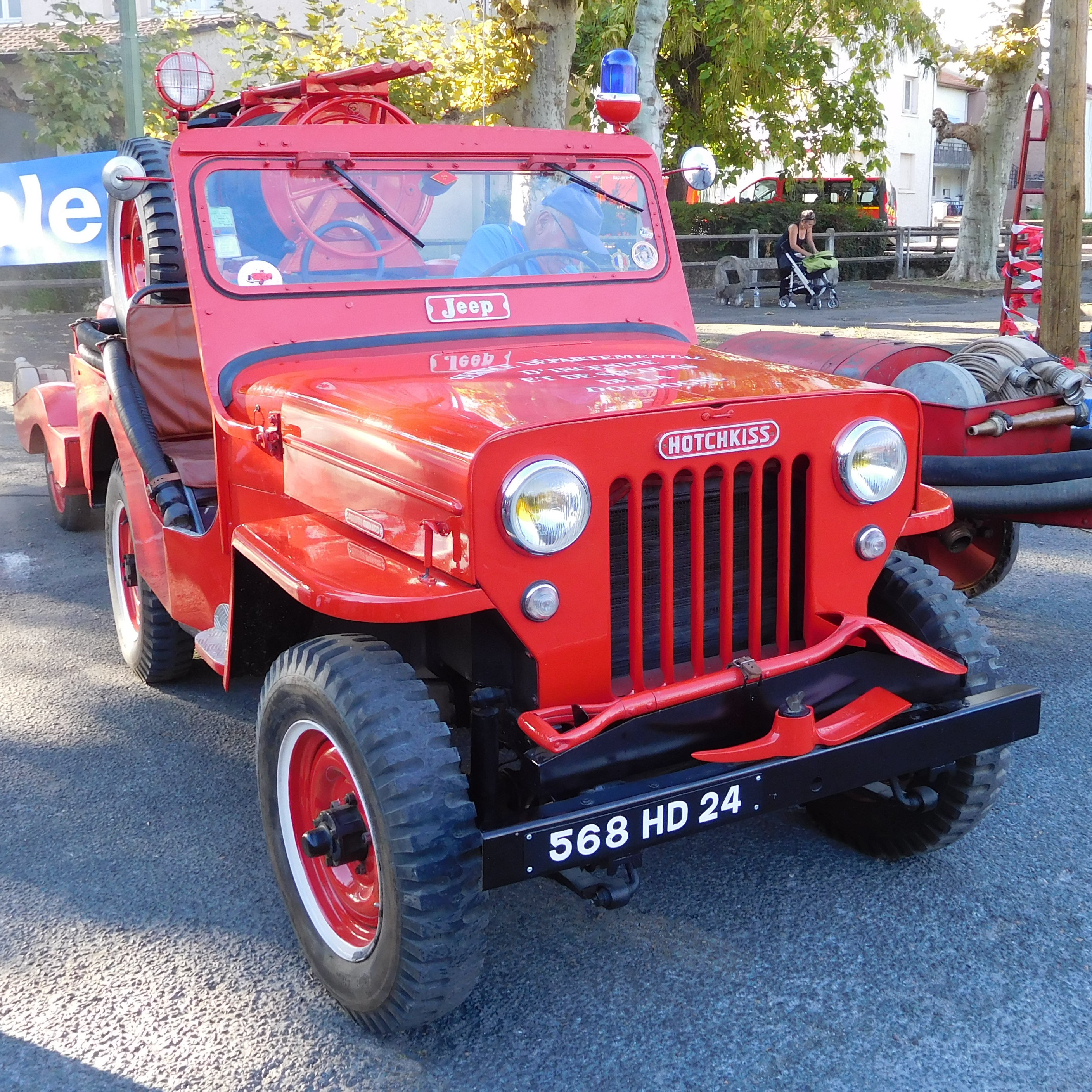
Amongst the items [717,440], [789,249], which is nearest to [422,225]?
[717,440]

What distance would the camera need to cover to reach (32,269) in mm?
16781

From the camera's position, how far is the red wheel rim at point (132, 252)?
4.45m

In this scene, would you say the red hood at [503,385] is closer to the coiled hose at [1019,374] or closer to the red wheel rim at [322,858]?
the red wheel rim at [322,858]

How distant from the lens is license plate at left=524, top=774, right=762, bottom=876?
2277mm

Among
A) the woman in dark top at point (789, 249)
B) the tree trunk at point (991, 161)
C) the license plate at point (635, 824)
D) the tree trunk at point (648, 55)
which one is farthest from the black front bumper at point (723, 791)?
the tree trunk at point (991, 161)

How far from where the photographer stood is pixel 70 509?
6391 millimetres

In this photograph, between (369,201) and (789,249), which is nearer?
(369,201)

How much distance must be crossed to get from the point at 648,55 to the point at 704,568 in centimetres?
890

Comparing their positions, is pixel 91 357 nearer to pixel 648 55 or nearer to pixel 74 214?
pixel 74 214

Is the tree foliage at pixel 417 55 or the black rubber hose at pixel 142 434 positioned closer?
the black rubber hose at pixel 142 434

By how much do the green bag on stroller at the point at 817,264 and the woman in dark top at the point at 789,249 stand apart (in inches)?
3.4

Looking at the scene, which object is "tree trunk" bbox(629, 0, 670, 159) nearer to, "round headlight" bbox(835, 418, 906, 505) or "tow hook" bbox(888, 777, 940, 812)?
"round headlight" bbox(835, 418, 906, 505)

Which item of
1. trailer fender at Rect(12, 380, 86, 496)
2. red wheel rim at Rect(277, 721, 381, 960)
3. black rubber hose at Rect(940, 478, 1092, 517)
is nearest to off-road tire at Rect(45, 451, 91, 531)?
trailer fender at Rect(12, 380, 86, 496)

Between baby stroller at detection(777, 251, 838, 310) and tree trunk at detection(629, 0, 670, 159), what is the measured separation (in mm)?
7409
